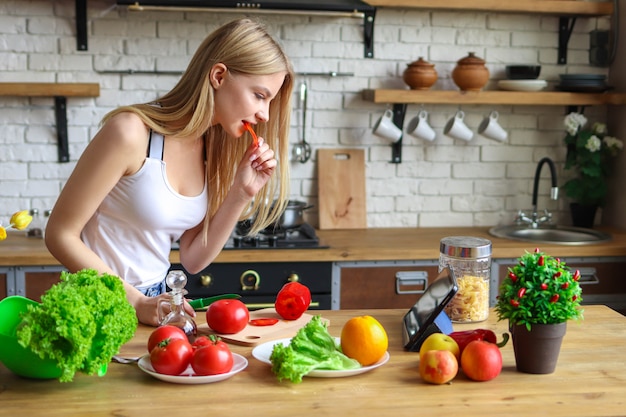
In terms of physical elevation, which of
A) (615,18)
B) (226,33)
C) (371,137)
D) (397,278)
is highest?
(615,18)

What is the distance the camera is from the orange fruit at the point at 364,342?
1.88 m

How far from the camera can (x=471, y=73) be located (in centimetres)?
399

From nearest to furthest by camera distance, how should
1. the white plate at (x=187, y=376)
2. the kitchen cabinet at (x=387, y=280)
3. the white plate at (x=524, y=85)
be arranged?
the white plate at (x=187, y=376) < the kitchen cabinet at (x=387, y=280) < the white plate at (x=524, y=85)

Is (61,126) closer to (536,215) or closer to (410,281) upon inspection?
(410,281)

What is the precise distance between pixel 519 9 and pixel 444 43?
1.29 ft

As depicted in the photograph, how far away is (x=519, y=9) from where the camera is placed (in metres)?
4.02

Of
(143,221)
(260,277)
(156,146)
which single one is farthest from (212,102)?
(260,277)

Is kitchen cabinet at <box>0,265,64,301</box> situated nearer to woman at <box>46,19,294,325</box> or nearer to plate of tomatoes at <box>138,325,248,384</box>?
woman at <box>46,19,294,325</box>

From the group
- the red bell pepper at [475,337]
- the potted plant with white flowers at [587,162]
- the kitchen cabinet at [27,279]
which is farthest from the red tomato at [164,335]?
the potted plant with white flowers at [587,162]

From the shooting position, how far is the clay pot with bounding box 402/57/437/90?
3.98m

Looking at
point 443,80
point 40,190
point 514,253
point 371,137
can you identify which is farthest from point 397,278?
point 40,190

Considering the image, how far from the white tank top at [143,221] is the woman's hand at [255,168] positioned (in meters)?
0.19

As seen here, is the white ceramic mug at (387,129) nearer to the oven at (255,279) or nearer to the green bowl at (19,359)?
the oven at (255,279)

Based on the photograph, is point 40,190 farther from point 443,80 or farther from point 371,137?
point 443,80
